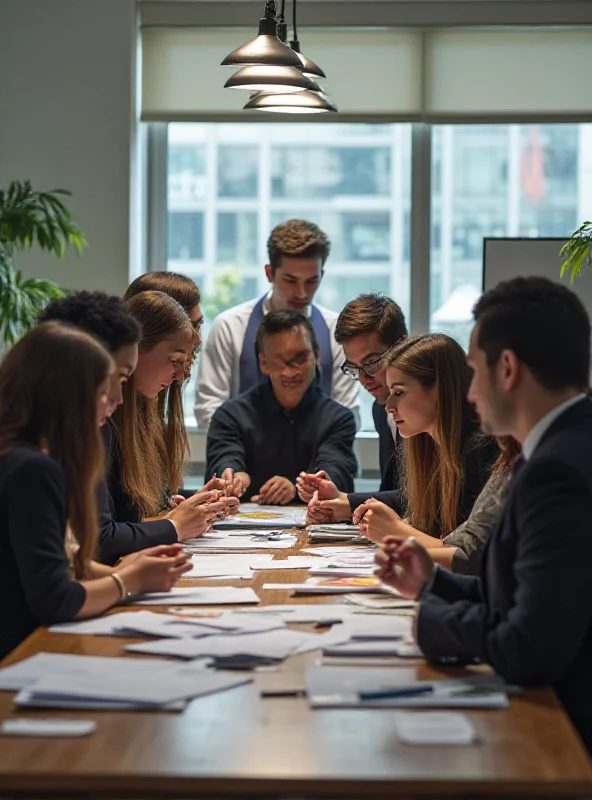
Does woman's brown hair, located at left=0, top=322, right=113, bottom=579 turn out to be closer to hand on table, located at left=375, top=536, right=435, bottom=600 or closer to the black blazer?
hand on table, located at left=375, top=536, right=435, bottom=600

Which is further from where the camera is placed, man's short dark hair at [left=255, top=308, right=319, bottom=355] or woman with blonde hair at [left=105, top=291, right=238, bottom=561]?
man's short dark hair at [left=255, top=308, right=319, bottom=355]

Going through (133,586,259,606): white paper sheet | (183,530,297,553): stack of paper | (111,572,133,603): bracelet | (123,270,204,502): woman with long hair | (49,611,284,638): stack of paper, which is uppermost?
(123,270,204,502): woman with long hair

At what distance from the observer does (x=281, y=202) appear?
6809 mm

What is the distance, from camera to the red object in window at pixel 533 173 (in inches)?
262

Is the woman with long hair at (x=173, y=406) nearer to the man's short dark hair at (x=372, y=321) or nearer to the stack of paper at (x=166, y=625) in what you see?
the man's short dark hair at (x=372, y=321)

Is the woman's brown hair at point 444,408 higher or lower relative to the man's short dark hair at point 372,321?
lower

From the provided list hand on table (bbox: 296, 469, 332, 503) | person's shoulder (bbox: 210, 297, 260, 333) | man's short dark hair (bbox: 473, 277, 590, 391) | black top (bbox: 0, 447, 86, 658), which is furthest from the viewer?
person's shoulder (bbox: 210, 297, 260, 333)

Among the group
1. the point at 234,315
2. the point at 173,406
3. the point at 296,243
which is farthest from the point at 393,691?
the point at 234,315

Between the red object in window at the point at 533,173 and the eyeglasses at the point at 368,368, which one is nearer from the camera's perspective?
the eyeglasses at the point at 368,368

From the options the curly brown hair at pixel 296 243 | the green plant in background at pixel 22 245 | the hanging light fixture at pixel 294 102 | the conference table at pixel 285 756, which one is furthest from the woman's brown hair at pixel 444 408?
the green plant in background at pixel 22 245

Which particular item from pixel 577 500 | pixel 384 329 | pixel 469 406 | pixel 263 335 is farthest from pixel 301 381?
pixel 577 500

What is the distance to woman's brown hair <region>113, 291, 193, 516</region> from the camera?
3359 millimetres

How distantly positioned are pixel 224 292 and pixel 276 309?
161 cm

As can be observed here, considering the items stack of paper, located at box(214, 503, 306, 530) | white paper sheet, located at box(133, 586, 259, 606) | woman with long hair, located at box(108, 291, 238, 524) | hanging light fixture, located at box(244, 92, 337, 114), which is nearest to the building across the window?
hanging light fixture, located at box(244, 92, 337, 114)
